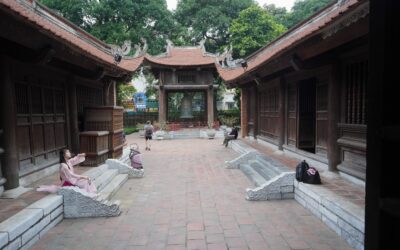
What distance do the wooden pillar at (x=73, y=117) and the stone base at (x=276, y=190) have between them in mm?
5024

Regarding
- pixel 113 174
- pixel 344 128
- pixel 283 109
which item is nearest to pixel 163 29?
pixel 283 109

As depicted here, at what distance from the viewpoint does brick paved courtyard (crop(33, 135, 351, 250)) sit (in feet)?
14.1

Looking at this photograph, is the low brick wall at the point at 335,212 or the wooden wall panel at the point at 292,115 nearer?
the low brick wall at the point at 335,212

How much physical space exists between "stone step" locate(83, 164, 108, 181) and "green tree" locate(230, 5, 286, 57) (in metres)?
20.2

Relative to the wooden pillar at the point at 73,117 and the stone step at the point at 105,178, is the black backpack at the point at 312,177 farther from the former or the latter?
the wooden pillar at the point at 73,117

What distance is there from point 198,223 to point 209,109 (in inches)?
733

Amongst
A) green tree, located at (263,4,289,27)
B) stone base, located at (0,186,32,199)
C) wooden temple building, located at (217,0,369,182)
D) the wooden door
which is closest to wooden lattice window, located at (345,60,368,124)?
wooden temple building, located at (217,0,369,182)

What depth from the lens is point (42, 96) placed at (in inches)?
281

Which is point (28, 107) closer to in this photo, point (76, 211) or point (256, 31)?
point (76, 211)

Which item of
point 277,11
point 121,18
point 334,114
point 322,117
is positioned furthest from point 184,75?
point 277,11

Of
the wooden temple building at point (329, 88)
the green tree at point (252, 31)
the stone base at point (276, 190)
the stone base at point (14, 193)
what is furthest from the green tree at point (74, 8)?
the stone base at point (276, 190)

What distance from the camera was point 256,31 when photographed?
86.3 ft

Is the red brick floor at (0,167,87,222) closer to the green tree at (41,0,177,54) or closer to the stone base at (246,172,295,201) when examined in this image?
the stone base at (246,172,295,201)

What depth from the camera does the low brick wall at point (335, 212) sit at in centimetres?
397
